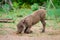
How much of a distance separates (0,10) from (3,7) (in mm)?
598

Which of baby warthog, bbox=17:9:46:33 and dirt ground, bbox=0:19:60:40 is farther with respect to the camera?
baby warthog, bbox=17:9:46:33

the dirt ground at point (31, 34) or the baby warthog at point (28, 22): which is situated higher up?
the baby warthog at point (28, 22)

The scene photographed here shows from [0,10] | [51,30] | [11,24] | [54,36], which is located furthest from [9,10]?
[54,36]

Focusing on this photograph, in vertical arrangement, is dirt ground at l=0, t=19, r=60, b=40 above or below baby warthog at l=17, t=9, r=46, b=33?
below

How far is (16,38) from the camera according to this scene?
9047mm

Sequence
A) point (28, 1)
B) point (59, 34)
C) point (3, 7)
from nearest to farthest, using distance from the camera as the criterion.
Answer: point (59, 34), point (3, 7), point (28, 1)

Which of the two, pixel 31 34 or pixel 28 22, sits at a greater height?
pixel 28 22

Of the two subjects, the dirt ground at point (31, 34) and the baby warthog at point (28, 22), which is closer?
the dirt ground at point (31, 34)

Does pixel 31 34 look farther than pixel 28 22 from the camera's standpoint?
No

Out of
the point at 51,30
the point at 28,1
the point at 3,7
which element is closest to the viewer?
the point at 51,30

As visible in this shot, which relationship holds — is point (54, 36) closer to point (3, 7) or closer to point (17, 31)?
point (17, 31)

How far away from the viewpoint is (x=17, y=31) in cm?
1020

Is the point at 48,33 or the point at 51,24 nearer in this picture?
the point at 48,33

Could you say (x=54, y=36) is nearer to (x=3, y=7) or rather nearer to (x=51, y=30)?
(x=51, y=30)
